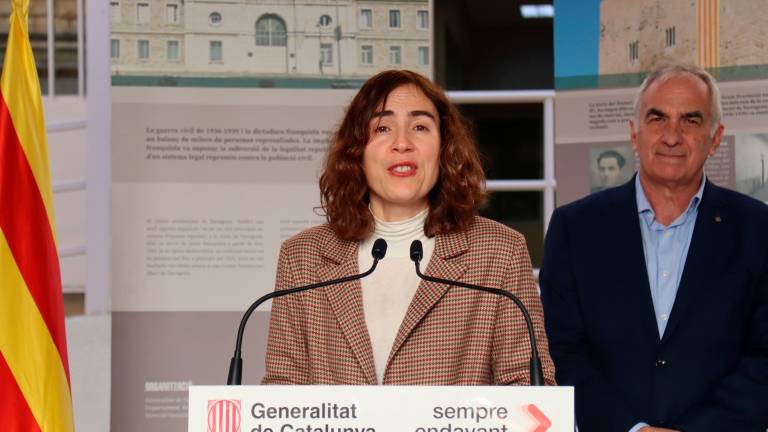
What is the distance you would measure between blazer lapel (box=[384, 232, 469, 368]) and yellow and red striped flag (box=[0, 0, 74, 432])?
1.27 m

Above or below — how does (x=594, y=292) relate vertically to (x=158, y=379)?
above

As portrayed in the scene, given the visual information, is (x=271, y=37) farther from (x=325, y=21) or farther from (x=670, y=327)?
(x=670, y=327)

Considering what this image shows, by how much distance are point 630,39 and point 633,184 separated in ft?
2.97

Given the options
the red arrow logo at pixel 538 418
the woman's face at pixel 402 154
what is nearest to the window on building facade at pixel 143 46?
the woman's face at pixel 402 154

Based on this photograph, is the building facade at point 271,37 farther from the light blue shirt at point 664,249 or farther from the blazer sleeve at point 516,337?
the blazer sleeve at point 516,337

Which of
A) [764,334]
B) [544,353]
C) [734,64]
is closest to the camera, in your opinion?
[544,353]

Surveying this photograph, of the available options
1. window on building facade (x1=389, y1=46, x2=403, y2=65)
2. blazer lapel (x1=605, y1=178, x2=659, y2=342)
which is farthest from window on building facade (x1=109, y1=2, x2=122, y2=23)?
blazer lapel (x1=605, y1=178, x2=659, y2=342)

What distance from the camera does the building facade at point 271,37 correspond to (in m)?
3.52

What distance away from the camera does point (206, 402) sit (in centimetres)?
150

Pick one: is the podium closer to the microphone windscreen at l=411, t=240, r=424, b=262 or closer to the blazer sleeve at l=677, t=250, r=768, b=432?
the microphone windscreen at l=411, t=240, r=424, b=262

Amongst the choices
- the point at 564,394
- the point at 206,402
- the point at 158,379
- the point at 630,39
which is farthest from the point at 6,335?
the point at 630,39

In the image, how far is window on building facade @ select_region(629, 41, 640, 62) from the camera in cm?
342

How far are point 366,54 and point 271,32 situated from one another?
365 millimetres

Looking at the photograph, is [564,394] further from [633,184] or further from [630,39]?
[630,39]
